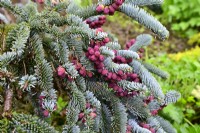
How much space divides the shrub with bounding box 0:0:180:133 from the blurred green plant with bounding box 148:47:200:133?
74 cm

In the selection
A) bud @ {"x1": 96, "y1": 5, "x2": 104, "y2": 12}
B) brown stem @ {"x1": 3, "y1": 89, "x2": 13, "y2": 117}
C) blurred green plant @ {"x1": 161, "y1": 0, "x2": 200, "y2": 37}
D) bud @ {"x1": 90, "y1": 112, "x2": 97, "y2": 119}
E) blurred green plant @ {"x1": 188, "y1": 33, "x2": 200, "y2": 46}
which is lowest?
bud @ {"x1": 90, "y1": 112, "x2": 97, "y2": 119}

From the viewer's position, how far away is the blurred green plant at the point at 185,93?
8.18 ft

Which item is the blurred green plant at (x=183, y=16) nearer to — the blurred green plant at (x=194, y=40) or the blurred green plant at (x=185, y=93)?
the blurred green plant at (x=194, y=40)

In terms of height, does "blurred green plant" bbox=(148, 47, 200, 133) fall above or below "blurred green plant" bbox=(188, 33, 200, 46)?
below

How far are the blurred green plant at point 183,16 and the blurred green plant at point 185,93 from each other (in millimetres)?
1737

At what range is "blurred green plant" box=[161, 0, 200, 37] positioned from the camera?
4.98m

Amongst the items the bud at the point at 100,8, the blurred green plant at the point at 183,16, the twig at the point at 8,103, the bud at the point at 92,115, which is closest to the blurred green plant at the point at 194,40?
the blurred green plant at the point at 183,16

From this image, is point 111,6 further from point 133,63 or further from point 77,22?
point 133,63

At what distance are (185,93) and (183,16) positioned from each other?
2.62 m

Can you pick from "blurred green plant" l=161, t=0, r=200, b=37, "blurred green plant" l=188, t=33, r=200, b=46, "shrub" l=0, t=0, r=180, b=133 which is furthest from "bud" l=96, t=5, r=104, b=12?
"blurred green plant" l=161, t=0, r=200, b=37

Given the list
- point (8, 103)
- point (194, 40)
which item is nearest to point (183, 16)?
point (194, 40)

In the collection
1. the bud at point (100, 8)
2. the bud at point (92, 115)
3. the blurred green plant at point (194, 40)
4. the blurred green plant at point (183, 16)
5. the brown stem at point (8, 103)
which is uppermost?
the blurred green plant at point (183, 16)

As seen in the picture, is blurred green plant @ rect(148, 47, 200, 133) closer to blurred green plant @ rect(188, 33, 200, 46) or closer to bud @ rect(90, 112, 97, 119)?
bud @ rect(90, 112, 97, 119)

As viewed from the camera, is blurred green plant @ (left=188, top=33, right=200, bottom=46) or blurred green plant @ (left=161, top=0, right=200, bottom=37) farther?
blurred green plant @ (left=161, top=0, right=200, bottom=37)
